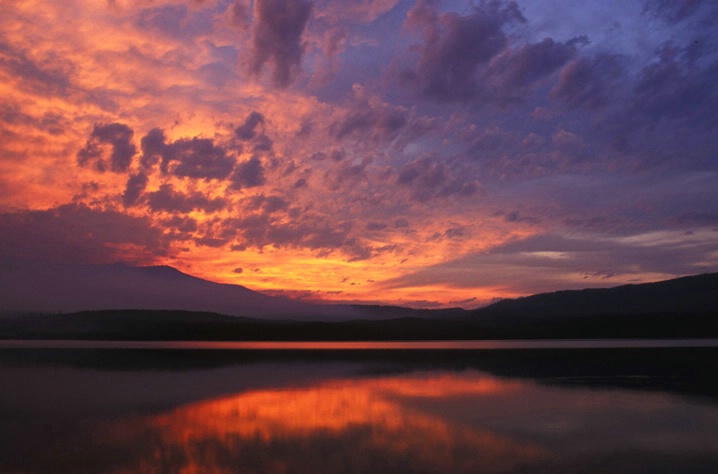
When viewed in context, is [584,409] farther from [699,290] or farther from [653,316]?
[699,290]

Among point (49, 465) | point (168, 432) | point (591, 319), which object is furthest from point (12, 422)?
point (591, 319)

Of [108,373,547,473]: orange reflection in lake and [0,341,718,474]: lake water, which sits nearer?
[108,373,547,473]: orange reflection in lake

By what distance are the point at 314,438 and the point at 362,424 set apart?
277 centimetres

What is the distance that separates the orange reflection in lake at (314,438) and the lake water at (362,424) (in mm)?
56

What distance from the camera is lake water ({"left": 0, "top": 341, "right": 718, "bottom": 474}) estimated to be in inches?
595

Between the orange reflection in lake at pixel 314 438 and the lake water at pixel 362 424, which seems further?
the lake water at pixel 362 424

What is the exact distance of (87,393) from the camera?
29094mm

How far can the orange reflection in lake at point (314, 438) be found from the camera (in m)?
14.9

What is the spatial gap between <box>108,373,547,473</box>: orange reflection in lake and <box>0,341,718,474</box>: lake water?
56 millimetres

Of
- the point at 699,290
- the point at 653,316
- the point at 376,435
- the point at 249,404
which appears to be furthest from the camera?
the point at 699,290

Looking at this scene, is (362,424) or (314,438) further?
(362,424)

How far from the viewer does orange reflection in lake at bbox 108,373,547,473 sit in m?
14.9

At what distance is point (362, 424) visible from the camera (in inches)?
806

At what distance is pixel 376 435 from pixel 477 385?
14.8 m
